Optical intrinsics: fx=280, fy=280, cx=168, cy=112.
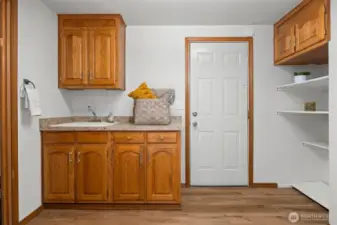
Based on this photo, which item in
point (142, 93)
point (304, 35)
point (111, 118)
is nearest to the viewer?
point (304, 35)

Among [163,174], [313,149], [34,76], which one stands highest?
[34,76]

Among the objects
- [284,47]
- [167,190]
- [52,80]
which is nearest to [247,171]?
[167,190]

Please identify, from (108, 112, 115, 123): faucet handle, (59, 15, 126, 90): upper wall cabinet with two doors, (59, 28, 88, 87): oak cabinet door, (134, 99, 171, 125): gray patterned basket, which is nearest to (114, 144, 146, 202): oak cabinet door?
(134, 99, 171, 125): gray patterned basket

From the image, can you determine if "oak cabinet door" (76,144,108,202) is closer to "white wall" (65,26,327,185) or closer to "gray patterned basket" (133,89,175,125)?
"gray patterned basket" (133,89,175,125)

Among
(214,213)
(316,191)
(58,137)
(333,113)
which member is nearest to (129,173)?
(58,137)

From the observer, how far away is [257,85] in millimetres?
3721

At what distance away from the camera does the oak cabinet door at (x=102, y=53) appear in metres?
3.28

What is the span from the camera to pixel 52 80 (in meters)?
3.15

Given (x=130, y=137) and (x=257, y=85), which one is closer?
(x=130, y=137)

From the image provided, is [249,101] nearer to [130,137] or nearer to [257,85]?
[257,85]

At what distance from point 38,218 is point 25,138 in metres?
0.79

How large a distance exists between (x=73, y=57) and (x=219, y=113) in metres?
1.96

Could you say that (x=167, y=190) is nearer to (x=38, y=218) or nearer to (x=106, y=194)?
(x=106, y=194)

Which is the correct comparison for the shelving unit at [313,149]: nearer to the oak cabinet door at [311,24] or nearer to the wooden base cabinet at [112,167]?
the oak cabinet door at [311,24]
